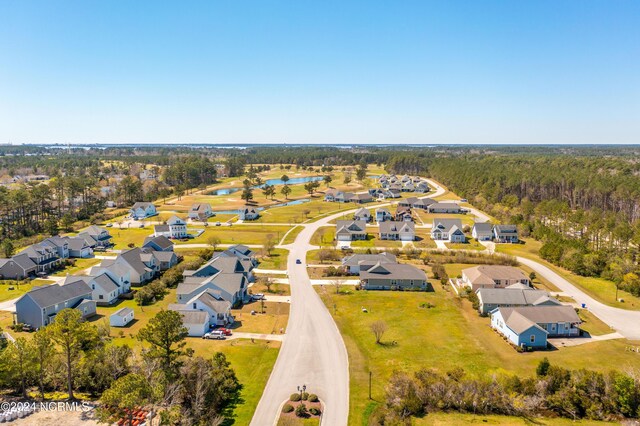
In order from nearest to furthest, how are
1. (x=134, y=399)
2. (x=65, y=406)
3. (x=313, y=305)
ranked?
(x=134, y=399)
(x=65, y=406)
(x=313, y=305)

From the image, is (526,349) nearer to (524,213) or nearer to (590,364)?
(590,364)

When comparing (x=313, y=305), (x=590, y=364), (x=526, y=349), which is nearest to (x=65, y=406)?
(x=313, y=305)

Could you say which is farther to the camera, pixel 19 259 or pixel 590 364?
pixel 19 259

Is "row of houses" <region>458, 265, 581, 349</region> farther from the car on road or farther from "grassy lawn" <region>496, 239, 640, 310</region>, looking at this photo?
the car on road

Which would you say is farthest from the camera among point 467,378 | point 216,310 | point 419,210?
point 419,210

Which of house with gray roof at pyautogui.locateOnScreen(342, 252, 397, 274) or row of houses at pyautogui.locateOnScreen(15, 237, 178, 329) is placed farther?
house with gray roof at pyautogui.locateOnScreen(342, 252, 397, 274)

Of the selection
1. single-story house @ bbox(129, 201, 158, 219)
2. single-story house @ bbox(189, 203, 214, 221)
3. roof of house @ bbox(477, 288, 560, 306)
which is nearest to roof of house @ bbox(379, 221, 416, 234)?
roof of house @ bbox(477, 288, 560, 306)

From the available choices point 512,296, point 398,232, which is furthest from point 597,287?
point 398,232

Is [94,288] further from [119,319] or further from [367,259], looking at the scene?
[367,259]
